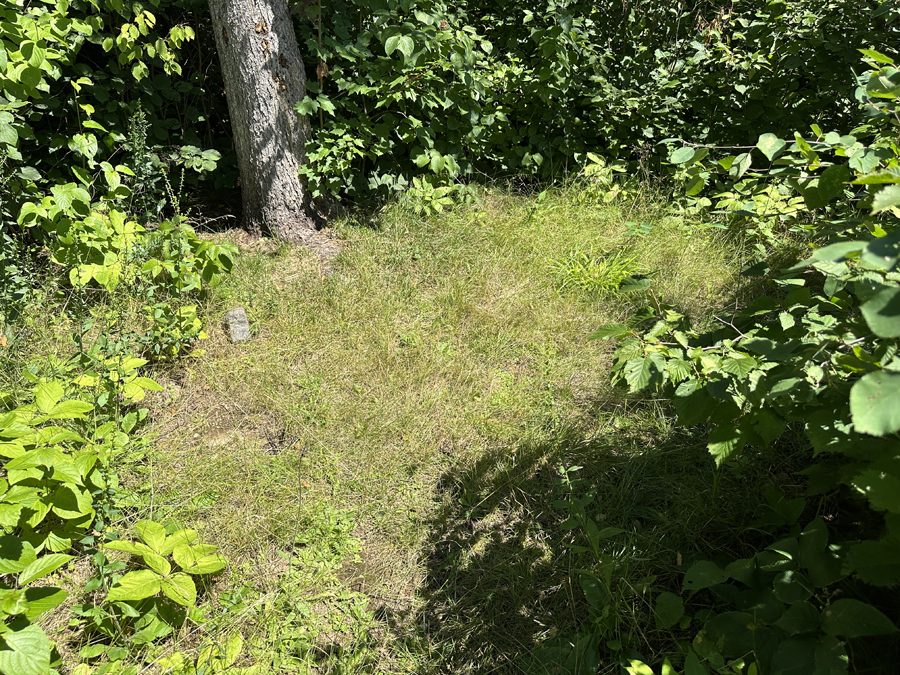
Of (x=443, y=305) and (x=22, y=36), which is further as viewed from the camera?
(x=443, y=305)

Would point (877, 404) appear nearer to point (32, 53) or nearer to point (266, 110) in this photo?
point (32, 53)

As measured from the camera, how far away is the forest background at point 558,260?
153 centimetres

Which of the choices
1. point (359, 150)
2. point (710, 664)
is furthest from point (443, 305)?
point (710, 664)

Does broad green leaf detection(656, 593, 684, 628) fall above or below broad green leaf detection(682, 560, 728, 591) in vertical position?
below

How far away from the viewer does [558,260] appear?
12.0ft

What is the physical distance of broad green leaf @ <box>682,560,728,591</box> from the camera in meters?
1.80

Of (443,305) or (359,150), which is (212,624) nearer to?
(443,305)

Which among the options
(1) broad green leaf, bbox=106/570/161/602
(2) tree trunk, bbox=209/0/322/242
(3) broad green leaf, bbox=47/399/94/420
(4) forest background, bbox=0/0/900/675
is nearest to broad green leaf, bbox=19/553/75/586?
(4) forest background, bbox=0/0/900/675

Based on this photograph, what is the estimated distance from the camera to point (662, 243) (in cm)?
385

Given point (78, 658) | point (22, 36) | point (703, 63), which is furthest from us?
point (703, 63)

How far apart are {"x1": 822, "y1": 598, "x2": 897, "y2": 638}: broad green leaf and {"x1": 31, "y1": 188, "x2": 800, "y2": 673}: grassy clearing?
1.82 ft

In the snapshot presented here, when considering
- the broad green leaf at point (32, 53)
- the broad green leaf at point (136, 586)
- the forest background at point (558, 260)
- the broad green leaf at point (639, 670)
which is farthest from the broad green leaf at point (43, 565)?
the broad green leaf at point (32, 53)

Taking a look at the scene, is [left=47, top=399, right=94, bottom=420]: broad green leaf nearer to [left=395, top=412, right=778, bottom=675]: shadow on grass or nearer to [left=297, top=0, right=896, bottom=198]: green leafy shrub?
[left=395, top=412, right=778, bottom=675]: shadow on grass

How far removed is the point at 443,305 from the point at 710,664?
7.24ft
